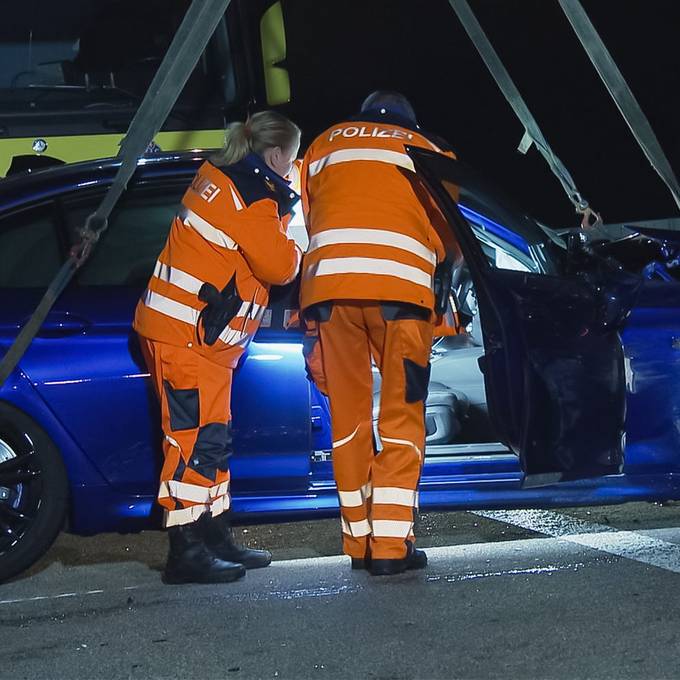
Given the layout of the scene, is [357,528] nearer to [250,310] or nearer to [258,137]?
[250,310]

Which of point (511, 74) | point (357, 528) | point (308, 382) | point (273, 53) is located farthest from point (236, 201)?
point (511, 74)

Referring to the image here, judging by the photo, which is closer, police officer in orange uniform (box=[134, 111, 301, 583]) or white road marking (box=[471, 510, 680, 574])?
police officer in orange uniform (box=[134, 111, 301, 583])

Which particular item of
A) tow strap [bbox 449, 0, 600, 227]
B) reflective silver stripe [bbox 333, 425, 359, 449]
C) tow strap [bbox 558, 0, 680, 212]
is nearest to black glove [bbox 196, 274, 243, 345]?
reflective silver stripe [bbox 333, 425, 359, 449]

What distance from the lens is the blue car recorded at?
4602 mm

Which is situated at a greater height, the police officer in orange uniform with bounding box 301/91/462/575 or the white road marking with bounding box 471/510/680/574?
the police officer in orange uniform with bounding box 301/91/462/575

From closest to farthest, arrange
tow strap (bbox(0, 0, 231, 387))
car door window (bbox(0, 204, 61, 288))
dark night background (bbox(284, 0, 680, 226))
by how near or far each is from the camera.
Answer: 1. tow strap (bbox(0, 0, 231, 387))
2. car door window (bbox(0, 204, 61, 288))
3. dark night background (bbox(284, 0, 680, 226))

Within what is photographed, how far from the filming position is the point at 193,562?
477 cm

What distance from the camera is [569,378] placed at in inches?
181

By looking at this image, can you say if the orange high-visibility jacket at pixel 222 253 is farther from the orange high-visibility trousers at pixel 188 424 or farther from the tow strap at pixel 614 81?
the tow strap at pixel 614 81

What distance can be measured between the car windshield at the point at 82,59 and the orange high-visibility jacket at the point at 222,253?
3.24m

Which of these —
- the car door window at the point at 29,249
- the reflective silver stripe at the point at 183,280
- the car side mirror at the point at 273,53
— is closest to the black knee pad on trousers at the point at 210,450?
the reflective silver stripe at the point at 183,280

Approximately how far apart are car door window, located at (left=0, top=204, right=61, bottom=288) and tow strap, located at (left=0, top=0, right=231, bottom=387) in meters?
0.20

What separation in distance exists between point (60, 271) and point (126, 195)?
57cm

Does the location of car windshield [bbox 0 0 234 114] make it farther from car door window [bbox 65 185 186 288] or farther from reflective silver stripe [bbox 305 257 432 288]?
reflective silver stripe [bbox 305 257 432 288]
